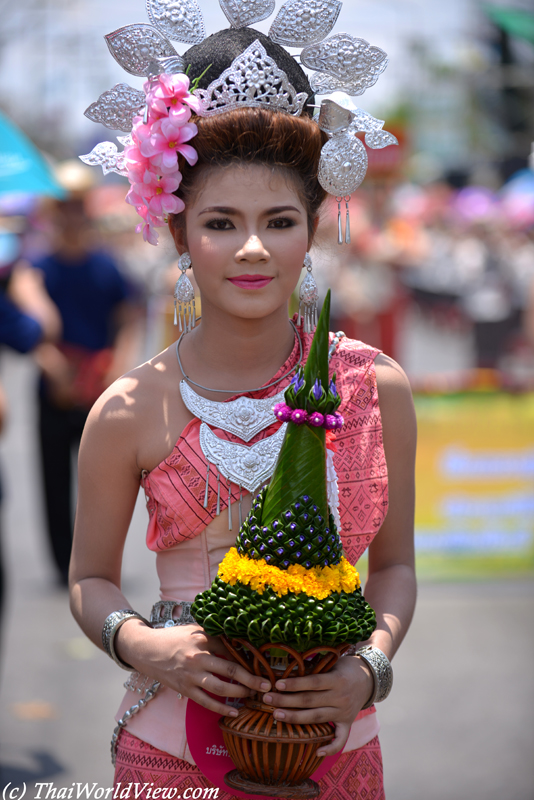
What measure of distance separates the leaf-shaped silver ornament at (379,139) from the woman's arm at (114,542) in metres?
0.70

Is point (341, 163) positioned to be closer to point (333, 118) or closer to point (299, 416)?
point (333, 118)

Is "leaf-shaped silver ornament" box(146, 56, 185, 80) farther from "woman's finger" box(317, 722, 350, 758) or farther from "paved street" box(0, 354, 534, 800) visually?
"paved street" box(0, 354, 534, 800)

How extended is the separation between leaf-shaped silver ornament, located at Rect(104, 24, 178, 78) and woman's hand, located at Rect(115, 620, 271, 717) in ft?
3.66

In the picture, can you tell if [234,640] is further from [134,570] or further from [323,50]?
[134,570]

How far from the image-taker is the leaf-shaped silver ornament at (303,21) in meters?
1.85

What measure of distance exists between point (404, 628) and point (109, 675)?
125 inches

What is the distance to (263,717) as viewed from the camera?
155 cm

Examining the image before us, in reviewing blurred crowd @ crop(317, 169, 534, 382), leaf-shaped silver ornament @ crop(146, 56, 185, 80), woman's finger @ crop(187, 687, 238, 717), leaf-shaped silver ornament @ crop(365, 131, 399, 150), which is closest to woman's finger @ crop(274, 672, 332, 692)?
woman's finger @ crop(187, 687, 238, 717)

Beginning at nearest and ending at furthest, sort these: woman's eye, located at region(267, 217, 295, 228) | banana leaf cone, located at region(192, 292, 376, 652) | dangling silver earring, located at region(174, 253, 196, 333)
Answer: banana leaf cone, located at region(192, 292, 376, 652), woman's eye, located at region(267, 217, 295, 228), dangling silver earring, located at region(174, 253, 196, 333)

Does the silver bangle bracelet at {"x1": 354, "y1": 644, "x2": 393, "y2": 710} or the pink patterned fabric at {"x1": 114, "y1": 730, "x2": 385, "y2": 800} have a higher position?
the silver bangle bracelet at {"x1": 354, "y1": 644, "x2": 393, "y2": 710}

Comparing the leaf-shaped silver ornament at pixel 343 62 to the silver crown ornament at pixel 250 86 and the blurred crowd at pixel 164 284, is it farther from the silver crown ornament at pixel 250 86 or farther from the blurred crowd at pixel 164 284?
the blurred crowd at pixel 164 284

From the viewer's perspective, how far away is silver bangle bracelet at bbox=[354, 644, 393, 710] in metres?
1.72

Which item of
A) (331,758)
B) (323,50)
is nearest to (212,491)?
(331,758)

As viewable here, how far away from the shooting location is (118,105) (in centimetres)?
188
